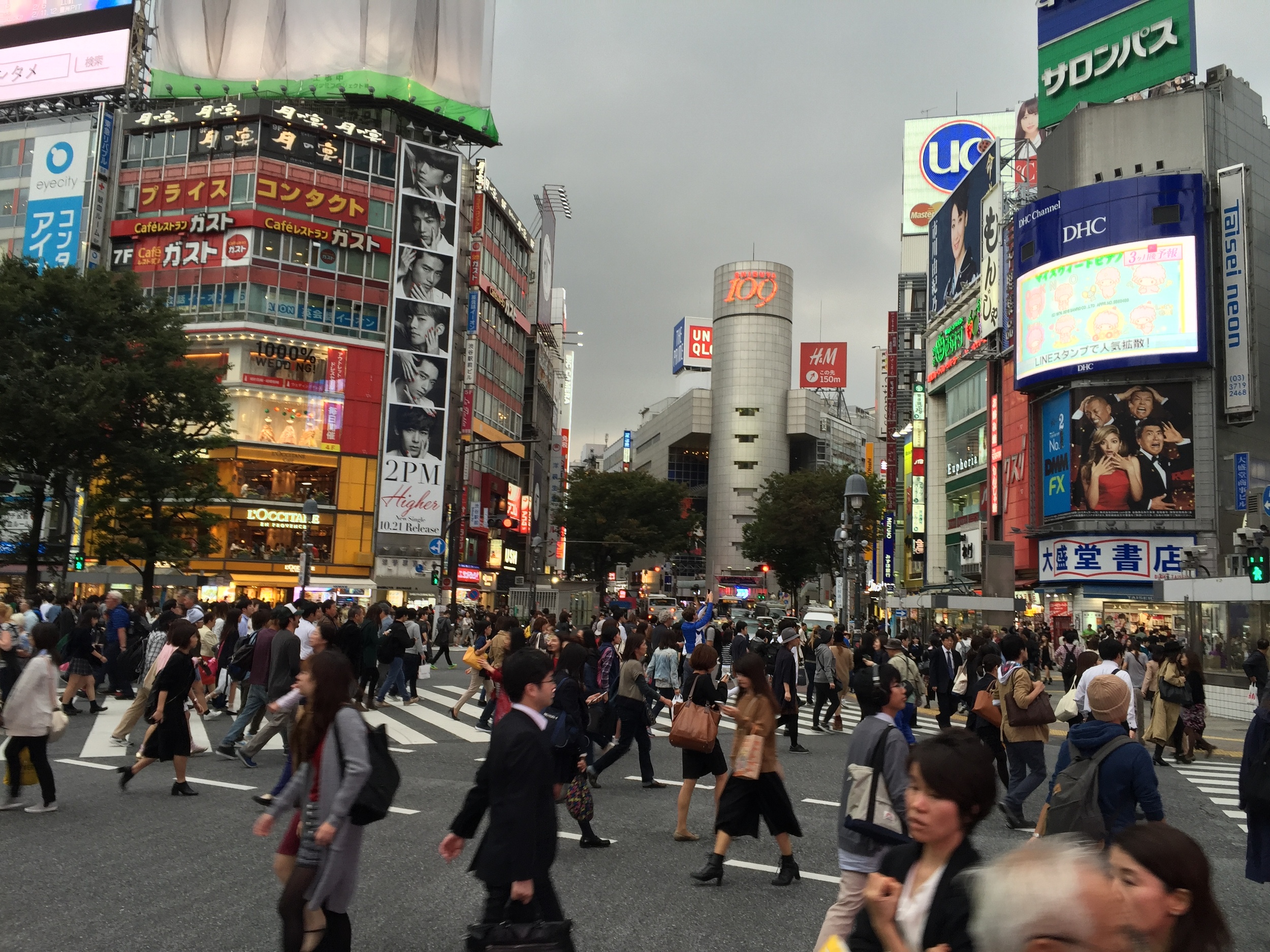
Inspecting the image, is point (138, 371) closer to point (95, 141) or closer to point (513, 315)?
point (95, 141)

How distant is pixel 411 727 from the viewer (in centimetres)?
1684

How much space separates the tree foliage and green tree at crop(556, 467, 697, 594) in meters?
37.6

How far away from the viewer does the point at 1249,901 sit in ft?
25.2

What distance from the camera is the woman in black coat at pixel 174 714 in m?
10.1

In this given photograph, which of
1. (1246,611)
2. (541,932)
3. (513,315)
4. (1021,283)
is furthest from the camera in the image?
(513,315)

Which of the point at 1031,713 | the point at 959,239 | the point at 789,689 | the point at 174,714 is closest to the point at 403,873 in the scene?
the point at 174,714

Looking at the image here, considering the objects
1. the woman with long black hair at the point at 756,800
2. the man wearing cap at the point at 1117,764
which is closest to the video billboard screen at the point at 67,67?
the woman with long black hair at the point at 756,800

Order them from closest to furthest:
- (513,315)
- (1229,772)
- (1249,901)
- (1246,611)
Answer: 1. (1249,901)
2. (1229,772)
3. (1246,611)
4. (513,315)

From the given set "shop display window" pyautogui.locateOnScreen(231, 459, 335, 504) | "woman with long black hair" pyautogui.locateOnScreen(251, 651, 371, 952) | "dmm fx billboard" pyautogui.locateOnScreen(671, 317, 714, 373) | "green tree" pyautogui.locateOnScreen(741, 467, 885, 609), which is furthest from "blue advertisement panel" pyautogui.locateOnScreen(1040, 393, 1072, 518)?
"dmm fx billboard" pyautogui.locateOnScreen(671, 317, 714, 373)

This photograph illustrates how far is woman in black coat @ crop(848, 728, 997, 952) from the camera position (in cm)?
307

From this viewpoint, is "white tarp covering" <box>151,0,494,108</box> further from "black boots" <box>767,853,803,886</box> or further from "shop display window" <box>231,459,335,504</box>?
"black boots" <box>767,853,803,886</box>

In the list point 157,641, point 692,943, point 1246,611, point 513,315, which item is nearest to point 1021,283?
point 1246,611

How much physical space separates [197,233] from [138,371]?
74.5 feet

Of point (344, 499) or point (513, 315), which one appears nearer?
point (344, 499)
